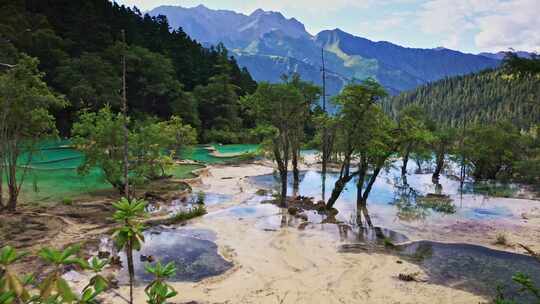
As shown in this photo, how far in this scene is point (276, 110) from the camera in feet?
76.4

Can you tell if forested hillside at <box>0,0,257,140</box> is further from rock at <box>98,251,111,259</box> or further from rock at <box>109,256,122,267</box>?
rock at <box>109,256,122,267</box>

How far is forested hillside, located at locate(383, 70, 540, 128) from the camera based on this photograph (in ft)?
443

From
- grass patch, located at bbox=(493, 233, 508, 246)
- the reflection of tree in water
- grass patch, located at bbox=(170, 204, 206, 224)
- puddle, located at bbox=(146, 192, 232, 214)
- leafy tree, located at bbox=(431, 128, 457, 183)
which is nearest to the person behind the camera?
grass patch, located at bbox=(493, 233, 508, 246)

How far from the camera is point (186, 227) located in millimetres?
17922

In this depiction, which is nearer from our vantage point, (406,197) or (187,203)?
(187,203)

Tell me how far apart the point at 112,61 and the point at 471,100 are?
488 ft

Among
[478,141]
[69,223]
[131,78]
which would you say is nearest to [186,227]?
[69,223]

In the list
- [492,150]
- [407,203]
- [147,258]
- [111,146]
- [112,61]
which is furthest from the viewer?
[112,61]

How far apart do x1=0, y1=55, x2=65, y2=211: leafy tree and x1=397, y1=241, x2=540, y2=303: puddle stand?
56.5 ft

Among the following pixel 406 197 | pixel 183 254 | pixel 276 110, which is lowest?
pixel 406 197

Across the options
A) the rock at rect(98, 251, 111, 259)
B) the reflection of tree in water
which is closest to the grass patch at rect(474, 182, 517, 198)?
the reflection of tree in water

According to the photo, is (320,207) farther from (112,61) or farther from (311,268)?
(112,61)

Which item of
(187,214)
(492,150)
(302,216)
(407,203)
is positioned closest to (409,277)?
(302,216)

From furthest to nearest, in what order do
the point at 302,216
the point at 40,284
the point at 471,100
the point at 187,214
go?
the point at 471,100 → the point at 302,216 → the point at 187,214 → the point at 40,284
